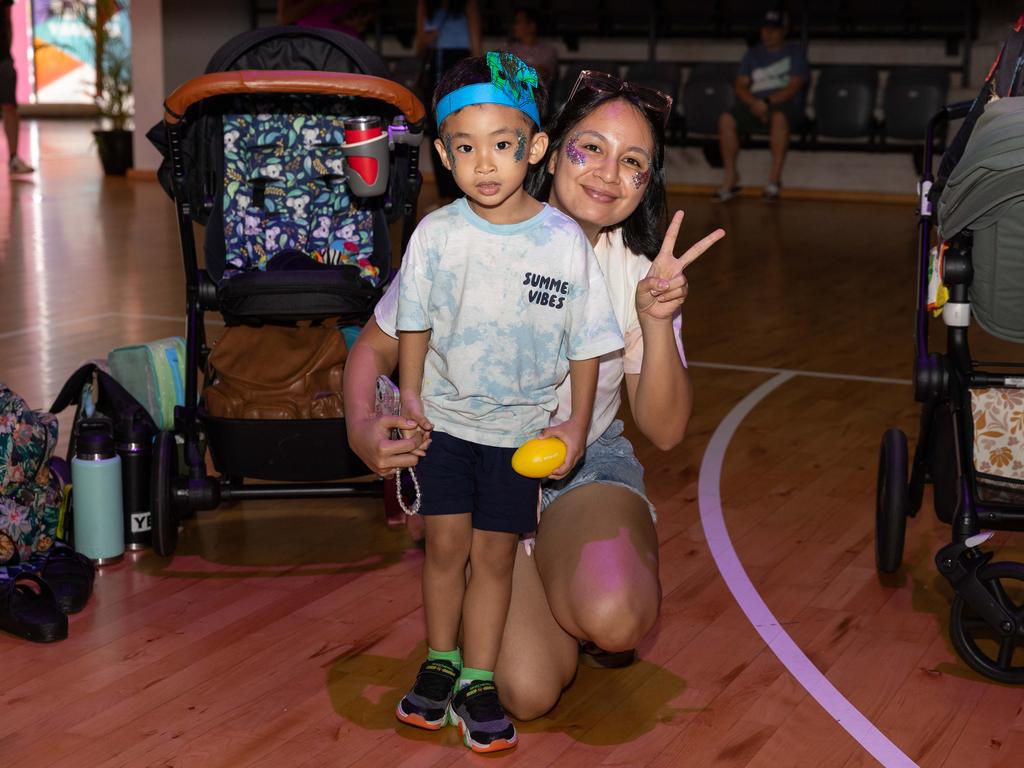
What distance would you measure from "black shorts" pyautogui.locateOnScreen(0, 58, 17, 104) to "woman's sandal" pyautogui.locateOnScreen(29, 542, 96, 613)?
9683mm

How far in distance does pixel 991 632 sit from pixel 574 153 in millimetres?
1365

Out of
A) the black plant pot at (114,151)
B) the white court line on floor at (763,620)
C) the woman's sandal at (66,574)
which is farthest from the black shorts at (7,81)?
the woman's sandal at (66,574)

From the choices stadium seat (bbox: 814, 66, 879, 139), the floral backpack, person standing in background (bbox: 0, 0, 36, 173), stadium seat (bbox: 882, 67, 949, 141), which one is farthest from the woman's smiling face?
person standing in background (bbox: 0, 0, 36, 173)

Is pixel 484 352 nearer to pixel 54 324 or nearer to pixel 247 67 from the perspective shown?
pixel 247 67

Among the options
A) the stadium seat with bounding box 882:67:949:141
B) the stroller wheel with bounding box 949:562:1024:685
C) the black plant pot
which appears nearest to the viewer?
the stroller wheel with bounding box 949:562:1024:685

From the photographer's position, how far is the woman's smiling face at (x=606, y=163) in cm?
273

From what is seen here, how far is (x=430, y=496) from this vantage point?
2.56 meters

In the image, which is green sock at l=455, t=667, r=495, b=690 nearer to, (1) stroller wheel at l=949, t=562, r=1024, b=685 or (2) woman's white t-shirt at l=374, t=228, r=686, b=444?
(2) woman's white t-shirt at l=374, t=228, r=686, b=444

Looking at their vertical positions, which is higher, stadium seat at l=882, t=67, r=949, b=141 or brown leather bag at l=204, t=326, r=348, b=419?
stadium seat at l=882, t=67, r=949, b=141

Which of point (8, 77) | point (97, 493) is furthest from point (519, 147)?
point (8, 77)

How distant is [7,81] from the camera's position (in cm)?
1204

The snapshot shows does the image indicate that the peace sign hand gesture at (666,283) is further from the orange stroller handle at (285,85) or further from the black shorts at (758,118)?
the black shorts at (758,118)

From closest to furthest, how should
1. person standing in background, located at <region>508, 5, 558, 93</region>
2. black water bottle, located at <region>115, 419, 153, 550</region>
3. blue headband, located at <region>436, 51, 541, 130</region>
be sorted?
blue headband, located at <region>436, 51, 541, 130</region> < black water bottle, located at <region>115, 419, 153, 550</region> < person standing in background, located at <region>508, 5, 558, 93</region>

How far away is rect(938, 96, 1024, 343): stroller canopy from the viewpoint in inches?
116
